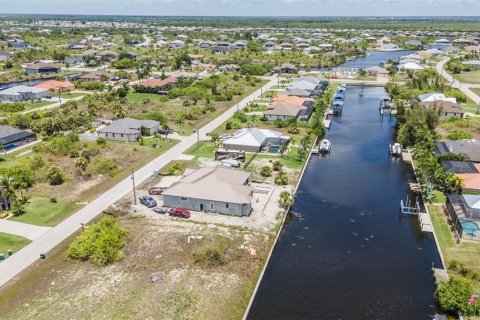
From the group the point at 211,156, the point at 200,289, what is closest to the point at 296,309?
the point at 200,289

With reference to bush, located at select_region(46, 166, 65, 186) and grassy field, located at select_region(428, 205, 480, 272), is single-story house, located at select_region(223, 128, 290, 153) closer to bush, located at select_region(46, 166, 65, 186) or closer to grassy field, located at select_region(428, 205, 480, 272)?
bush, located at select_region(46, 166, 65, 186)

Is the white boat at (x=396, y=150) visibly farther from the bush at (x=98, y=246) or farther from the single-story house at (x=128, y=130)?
the bush at (x=98, y=246)

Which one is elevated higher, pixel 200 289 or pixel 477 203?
pixel 477 203

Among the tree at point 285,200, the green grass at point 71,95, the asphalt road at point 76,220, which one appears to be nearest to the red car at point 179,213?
the asphalt road at point 76,220

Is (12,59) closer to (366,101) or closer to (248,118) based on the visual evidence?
(248,118)

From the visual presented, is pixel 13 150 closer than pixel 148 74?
Yes

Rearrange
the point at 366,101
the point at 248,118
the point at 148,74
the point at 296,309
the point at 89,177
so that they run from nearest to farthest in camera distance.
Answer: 1. the point at 296,309
2. the point at 89,177
3. the point at 248,118
4. the point at 366,101
5. the point at 148,74

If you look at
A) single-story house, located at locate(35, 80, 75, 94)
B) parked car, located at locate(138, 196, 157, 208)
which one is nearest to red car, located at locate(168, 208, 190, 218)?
parked car, located at locate(138, 196, 157, 208)

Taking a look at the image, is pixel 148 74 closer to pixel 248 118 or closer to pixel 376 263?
pixel 248 118

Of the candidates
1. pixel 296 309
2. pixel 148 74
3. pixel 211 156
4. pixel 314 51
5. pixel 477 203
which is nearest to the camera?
pixel 296 309
